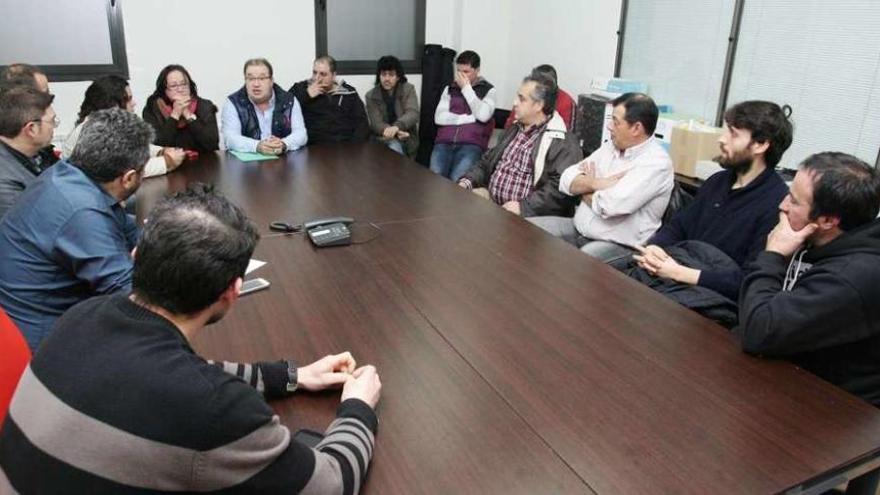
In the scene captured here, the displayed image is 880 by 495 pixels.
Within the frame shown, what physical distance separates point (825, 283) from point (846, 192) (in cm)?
28

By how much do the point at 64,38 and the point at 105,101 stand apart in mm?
2156

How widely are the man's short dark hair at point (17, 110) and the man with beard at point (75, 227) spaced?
685mm

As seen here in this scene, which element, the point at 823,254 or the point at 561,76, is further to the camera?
the point at 561,76

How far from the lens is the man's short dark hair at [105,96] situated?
3.09 metres

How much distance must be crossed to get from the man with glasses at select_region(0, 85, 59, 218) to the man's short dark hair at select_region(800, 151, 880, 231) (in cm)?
246

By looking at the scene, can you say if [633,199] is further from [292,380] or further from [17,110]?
[17,110]

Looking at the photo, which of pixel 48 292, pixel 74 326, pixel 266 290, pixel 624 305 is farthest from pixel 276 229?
pixel 74 326

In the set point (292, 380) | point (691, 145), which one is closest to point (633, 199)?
point (691, 145)

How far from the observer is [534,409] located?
129 centimetres

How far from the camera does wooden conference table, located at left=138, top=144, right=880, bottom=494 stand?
3.67 ft

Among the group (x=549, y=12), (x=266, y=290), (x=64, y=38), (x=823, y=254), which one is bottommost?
(x=266, y=290)

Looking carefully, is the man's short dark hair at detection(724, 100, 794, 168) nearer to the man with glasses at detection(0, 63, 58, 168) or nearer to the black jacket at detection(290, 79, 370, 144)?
the man with glasses at detection(0, 63, 58, 168)

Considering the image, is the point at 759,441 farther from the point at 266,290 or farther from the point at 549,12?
the point at 549,12

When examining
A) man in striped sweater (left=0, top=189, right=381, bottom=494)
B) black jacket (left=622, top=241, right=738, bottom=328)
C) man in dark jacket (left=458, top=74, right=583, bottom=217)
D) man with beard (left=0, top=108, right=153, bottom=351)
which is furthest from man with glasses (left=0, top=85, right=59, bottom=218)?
black jacket (left=622, top=241, right=738, bottom=328)
